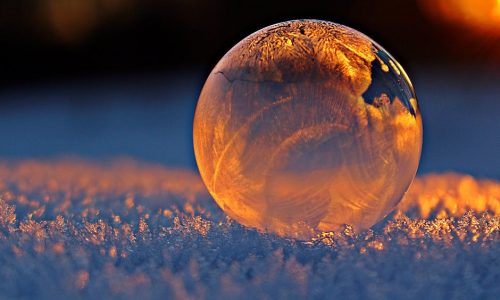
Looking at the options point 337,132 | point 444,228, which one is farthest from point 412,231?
point 337,132

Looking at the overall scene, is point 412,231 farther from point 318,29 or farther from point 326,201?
point 318,29

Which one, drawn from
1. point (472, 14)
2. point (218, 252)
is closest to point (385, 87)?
point (218, 252)

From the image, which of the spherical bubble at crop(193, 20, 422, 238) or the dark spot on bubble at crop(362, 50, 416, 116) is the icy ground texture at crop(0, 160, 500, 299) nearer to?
the spherical bubble at crop(193, 20, 422, 238)

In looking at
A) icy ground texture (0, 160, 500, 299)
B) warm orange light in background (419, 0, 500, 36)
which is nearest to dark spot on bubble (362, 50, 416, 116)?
icy ground texture (0, 160, 500, 299)

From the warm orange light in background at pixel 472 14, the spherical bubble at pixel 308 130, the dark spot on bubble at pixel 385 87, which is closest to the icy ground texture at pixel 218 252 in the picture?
the spherical bubble at pixel 308 130

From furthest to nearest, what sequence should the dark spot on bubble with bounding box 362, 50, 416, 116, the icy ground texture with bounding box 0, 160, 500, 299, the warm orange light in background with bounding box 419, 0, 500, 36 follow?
1. the warm orange light in background with bounding box 419, 0, 500, 36
2. the dark spot on bubble with bounding box 362, 50, 416, 116
3. the icy ground texture with bounding box 0, 160, 500, 299

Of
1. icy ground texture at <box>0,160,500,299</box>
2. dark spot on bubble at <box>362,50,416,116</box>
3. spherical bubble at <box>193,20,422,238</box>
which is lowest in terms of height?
icy ground texture at <box>0,160,500,299</box>
